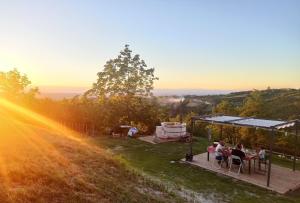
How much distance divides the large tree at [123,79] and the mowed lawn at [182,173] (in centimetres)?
792

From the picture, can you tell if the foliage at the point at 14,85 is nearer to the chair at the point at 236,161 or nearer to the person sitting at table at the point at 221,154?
the person sitting at table at the point at 221,154

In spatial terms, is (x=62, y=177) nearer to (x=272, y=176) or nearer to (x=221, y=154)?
(x=221, y=154)

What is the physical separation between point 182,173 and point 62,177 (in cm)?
730

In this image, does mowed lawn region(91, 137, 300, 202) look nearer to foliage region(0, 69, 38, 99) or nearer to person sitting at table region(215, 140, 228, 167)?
person sitting at table region(215, 140, 228, 167)

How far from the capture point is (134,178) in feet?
28.5

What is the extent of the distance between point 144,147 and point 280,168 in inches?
284

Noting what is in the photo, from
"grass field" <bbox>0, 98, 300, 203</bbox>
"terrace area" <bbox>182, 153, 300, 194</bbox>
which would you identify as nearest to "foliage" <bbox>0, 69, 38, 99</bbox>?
"grass field" <bbox>0, 98, 300, 203</bbox>

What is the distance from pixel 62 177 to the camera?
6.89m

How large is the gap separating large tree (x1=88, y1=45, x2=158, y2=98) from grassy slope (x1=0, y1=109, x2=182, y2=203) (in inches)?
656

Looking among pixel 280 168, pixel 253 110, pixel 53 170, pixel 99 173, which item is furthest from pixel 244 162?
pixel 253 110

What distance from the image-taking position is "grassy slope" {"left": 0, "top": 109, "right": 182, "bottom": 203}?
590 centimetres

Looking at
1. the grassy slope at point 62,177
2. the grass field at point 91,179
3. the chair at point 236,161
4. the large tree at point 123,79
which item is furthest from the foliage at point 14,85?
the chair at point 236,161

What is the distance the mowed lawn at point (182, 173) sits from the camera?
35.7ft

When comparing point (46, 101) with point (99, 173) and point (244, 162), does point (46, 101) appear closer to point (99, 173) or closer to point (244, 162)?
point (244, 162)
